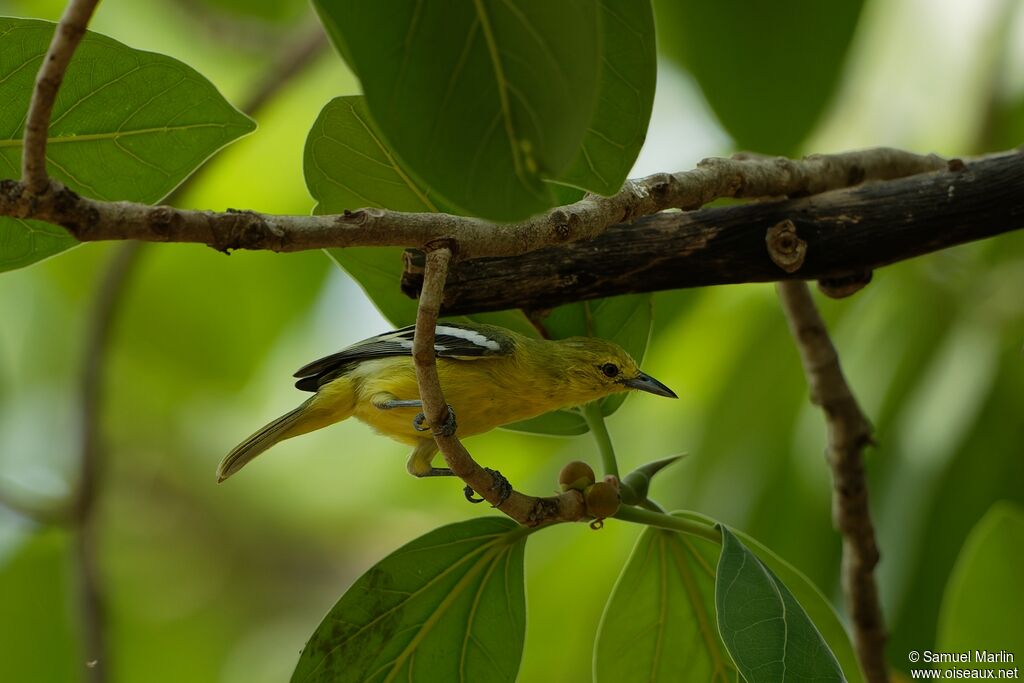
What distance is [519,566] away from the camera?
203 centimetres

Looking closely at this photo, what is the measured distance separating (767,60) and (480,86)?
2.02 meters

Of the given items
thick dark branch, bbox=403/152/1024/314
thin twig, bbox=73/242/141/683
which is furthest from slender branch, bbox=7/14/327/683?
thick dark branch, bbox=403/152/1024/314

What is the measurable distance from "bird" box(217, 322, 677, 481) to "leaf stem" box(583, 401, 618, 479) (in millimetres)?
369

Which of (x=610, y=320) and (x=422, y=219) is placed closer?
(x=422, y=219)

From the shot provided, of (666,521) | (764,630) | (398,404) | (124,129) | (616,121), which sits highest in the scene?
(124,129)

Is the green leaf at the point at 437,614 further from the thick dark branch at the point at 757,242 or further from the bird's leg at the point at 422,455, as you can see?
the bird's leg at the point at 422,455

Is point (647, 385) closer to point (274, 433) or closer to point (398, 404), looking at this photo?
point (398, 404)

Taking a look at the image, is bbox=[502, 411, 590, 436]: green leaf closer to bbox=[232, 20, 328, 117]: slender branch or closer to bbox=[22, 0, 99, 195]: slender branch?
bbox=[22, 0, 99, 195]: slender branch

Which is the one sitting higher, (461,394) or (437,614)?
(461,394)

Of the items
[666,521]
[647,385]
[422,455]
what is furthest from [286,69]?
[666,521]

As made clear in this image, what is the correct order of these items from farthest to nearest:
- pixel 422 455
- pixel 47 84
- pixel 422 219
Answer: pixel 422 455 → pixel 422 219 → pixel 47 84

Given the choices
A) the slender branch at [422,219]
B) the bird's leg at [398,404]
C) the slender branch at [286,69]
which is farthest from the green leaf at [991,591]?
the slender branch at [286,69]

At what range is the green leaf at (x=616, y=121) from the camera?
1.50m

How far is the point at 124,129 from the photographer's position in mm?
1683
